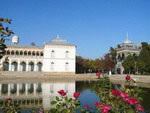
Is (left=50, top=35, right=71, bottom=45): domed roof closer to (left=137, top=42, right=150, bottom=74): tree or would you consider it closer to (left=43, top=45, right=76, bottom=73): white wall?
(left=43, top=45, right=76, bottom=73): white wall

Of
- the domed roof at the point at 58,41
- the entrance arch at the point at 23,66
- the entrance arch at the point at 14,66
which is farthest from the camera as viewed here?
the domed roof at the point at 58,41

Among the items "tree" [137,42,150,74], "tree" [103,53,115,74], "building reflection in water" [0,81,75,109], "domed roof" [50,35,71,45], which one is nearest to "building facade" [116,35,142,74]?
"tree" [103,53,115,74]

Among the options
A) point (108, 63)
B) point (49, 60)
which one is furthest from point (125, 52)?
point (49, 60)

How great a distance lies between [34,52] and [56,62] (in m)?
8.63

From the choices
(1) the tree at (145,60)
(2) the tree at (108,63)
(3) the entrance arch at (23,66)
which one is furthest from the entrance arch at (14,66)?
(1) the tree at (145,60)

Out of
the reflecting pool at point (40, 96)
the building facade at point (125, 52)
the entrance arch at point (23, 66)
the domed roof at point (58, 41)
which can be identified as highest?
the domed roof at point (58, 41)

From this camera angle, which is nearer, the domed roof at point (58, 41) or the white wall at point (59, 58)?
the white wall at point (59, 58)

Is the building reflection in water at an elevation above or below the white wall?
below

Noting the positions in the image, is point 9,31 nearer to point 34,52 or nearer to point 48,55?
point 48,55

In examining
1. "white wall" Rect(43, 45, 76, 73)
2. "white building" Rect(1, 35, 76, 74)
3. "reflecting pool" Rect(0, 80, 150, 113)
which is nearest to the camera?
"reflecting pool" Rect(0, 80, 150, 113)

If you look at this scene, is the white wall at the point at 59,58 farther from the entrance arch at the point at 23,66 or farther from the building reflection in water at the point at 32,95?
the building reflection in water at the point at 32,95

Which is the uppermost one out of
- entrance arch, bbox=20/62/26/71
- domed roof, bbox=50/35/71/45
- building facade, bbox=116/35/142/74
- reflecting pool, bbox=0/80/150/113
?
domed roof, bbox=50/35/71/45

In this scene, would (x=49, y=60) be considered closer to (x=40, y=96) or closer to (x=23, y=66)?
(x=23, y=66)

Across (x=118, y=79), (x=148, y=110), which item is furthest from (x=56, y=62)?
(x=148, y=110)
